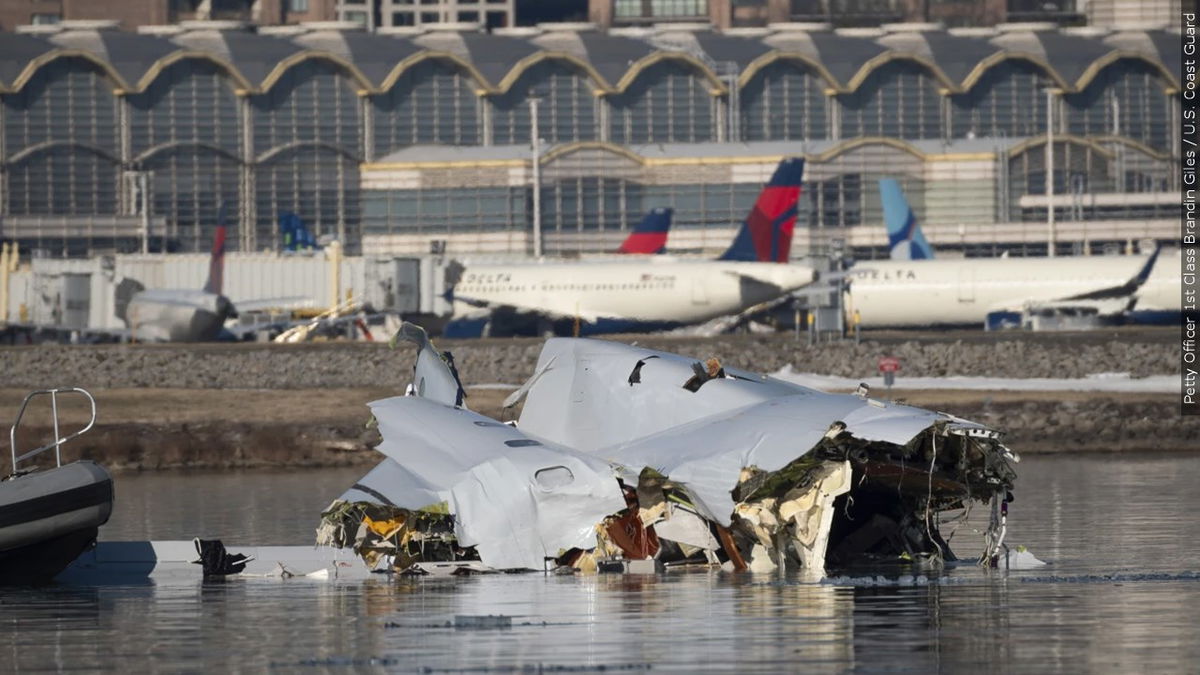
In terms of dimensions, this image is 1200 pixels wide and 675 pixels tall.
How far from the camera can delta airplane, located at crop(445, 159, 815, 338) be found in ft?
293

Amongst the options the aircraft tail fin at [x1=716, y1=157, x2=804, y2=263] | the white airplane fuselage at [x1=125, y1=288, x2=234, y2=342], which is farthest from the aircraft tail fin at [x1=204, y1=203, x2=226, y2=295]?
the aircraft tail fin at [x1=716, y1=157, x2=804, y2=263]

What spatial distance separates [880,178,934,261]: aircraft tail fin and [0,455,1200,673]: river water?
81.8 m

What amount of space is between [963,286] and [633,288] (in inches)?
608

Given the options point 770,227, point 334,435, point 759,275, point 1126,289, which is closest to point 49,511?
point 334,435

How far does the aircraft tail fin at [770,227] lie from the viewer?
93.4 m

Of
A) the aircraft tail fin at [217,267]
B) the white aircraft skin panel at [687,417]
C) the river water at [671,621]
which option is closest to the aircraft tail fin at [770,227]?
the aircraft tail fin at [217,267]

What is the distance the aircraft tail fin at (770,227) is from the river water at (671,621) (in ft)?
207

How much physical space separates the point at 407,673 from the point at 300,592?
7.64 meters

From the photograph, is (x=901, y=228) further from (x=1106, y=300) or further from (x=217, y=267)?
(x=217, y=267)

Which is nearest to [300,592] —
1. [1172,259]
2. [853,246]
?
[1172,259]

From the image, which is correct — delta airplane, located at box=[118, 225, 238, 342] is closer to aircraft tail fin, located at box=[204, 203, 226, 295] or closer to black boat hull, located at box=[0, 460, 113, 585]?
aircraft tail fin, located at box=[204, 203, 226, 295]

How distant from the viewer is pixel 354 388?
67.8 meters

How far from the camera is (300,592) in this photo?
989 inches

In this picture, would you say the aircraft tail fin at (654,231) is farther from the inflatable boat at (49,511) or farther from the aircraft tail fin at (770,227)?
the inflatable boat at (49,511)
